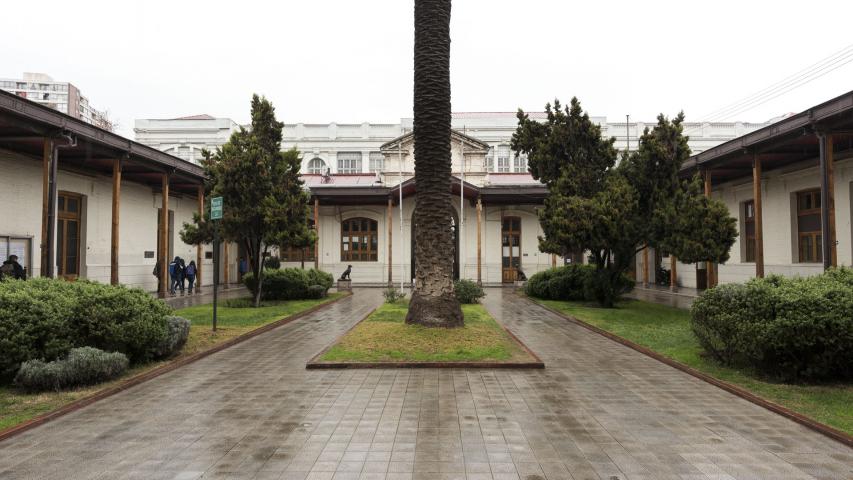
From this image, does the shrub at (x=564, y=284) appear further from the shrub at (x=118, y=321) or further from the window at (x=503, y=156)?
the window at (x=503, y=156)

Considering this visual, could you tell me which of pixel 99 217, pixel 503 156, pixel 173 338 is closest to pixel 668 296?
pixel 173 338

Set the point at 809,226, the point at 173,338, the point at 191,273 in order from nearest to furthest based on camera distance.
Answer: the point at 173,338 → the point at 809,226 → the point at 191,273

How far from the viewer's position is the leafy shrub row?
6.21 meters

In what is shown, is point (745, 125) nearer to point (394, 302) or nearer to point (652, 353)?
point (394, 302)

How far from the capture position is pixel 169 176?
19094 mm

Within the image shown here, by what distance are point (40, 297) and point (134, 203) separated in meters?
15.4

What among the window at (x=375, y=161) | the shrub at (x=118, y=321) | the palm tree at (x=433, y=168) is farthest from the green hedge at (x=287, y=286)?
the window at (x=375, y=161)

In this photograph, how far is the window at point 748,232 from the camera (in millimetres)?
20531

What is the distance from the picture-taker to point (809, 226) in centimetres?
1778

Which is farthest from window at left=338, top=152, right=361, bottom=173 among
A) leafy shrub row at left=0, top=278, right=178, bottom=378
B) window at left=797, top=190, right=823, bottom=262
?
leafy shrub row at left=0, top=278, right=178, bottom=378

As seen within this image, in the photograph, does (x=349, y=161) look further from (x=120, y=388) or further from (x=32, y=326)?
(x=120, y=388)

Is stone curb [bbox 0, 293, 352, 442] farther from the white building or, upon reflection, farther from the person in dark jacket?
the white building

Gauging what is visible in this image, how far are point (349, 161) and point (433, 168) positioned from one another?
34119 mm

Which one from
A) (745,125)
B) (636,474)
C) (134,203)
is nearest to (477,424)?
(636,474)
